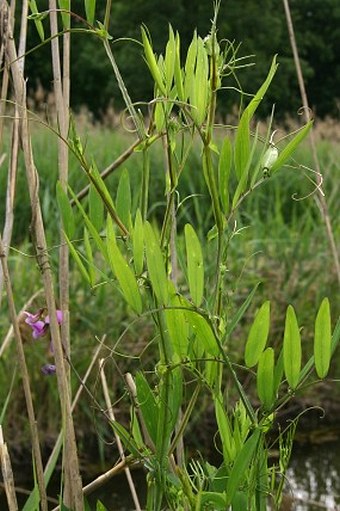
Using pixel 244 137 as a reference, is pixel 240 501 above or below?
below

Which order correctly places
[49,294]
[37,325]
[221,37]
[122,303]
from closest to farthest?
[49,294], [37,325], [122,303], [221,37]

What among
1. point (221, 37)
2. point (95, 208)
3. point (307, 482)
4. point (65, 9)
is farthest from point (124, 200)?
point (221, 37)

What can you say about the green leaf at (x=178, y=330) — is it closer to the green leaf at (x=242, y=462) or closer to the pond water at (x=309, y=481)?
the green leaf at (x=242, y=462)

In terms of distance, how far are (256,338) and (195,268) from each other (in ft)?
0.22

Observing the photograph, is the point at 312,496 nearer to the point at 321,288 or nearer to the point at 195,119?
the point at 321,288

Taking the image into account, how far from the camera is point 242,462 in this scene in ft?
1.95

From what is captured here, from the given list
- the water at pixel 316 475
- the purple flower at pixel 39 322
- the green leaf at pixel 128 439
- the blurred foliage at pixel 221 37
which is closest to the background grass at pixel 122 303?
the water at pixel 316 475

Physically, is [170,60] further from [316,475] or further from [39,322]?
[316,475]

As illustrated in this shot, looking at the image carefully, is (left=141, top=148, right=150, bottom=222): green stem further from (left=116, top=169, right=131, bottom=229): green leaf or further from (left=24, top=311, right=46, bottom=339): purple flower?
(left=24, top=311, right=46, bottom=339): purple flower

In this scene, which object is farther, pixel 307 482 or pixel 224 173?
pixel 307 482

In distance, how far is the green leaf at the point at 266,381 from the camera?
2.00 feet

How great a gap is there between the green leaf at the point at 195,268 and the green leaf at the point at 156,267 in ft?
0.06

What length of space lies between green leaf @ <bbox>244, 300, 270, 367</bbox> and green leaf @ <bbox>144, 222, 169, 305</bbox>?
70mm

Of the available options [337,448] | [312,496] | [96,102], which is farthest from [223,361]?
[96,102]
